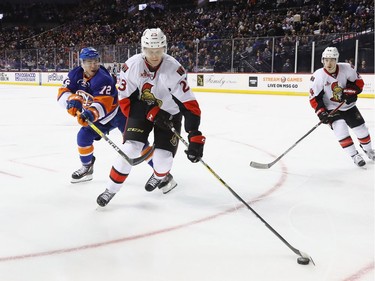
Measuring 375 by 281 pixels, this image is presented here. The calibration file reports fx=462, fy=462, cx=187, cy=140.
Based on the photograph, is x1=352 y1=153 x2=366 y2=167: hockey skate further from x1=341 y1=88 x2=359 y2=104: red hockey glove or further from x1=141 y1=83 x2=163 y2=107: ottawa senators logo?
x1=141 y1=83 x2=163 y2=107: ottawa senators logo

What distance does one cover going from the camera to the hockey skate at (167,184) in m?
3.08

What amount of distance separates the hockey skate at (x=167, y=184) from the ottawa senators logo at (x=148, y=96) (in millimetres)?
627

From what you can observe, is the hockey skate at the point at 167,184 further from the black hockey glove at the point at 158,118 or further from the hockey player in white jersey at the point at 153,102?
the black hockey glove at the point at 158,118

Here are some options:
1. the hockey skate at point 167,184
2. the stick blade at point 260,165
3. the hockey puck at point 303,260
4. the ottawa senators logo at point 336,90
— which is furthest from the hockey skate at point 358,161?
the hockey puck at point 303,260

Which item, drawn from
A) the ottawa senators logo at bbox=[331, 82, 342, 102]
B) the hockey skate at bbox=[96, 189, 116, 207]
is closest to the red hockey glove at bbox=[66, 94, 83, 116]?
the hockey skate at bbox=[96, 189, 116, 207]

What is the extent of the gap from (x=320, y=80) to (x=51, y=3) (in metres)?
24.8

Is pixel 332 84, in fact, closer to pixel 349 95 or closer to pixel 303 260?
pixel 349 95

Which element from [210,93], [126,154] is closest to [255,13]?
[210,93]

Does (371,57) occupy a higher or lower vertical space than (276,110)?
higher

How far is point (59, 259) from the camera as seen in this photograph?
76.7 inches

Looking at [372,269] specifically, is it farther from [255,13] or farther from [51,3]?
[51,3]

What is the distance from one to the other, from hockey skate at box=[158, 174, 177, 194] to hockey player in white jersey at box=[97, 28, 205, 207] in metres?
0.33

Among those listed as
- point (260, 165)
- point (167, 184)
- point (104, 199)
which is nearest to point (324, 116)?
point (260, 165)

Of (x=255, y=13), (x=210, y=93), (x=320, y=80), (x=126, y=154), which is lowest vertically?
(x=210, y=93)
